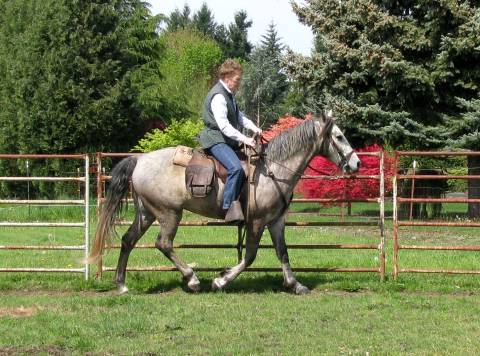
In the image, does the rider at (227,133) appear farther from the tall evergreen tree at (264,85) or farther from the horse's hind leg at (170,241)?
the tall evergreen tree at (264,85)

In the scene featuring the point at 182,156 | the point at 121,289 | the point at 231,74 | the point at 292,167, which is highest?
the point at 231,74

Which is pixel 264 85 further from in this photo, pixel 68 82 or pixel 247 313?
pixel 247 313

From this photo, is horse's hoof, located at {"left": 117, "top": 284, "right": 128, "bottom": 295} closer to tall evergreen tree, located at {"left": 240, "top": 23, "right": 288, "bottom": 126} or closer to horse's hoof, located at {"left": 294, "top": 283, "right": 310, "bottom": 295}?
horse's hoof, located at {"left": 294, "top": 283, "right": 310, "bottom": 295}

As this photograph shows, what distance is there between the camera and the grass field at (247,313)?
6.15 m

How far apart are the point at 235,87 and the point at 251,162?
945mm

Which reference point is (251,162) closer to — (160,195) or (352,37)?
(160,195)

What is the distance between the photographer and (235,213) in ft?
27.3

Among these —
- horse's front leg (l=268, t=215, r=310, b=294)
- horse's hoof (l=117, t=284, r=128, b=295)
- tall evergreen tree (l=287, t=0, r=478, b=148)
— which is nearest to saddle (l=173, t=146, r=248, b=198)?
horse's front leg (l=268, t=215, r=310, b=294)

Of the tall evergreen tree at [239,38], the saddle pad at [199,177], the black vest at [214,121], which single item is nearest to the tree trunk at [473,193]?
the black vest at [214,121]

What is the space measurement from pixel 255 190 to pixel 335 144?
44.7 inches

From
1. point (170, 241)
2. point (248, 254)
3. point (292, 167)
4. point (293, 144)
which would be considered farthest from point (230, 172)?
point (170, 241)

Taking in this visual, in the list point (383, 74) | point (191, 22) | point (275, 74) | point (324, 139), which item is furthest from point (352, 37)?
point (191, 22)

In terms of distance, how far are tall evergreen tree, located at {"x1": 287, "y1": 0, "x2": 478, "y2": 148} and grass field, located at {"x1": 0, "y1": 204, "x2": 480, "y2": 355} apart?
29.2ft

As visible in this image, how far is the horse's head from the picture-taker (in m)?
8.62
